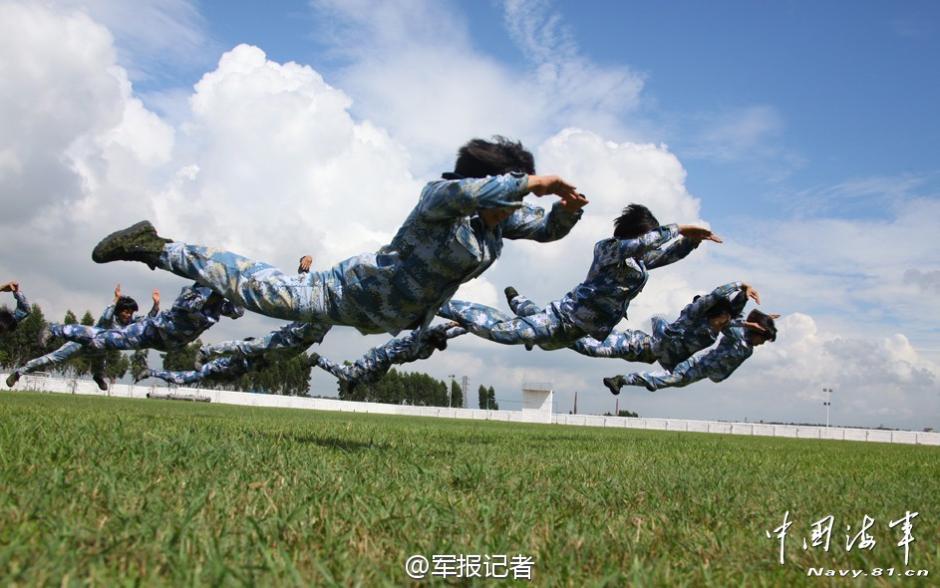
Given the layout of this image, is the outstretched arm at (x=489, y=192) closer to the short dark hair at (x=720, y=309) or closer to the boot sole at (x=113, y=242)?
the boot sole at (x=113, y=242)

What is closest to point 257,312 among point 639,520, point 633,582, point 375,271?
point 375,271

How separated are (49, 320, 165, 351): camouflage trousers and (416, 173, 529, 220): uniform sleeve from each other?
22.8 feet

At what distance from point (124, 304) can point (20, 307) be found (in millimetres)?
2318

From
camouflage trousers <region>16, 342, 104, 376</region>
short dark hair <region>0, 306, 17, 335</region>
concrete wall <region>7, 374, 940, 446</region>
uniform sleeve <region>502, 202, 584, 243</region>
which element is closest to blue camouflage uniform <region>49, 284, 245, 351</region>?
camouflage trousers <region>16, 342, 104, 376</region>

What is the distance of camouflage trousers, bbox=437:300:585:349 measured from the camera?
1041 cm

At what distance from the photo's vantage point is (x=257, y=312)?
6.23 m

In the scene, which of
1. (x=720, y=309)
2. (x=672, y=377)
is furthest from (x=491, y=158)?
(x=672, y=377)

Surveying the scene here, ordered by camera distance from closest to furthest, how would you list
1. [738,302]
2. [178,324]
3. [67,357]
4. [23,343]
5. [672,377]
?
[178,324] → [738,302] → [67,357] → [672,377] → [23,343]

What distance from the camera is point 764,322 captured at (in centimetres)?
1322

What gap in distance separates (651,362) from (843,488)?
294 inches

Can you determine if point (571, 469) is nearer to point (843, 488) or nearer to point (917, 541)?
point (843, 488)

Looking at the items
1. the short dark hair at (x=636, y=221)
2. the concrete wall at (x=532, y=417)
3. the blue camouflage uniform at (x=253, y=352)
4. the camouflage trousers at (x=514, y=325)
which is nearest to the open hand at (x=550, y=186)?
the short dark hair at (x=636, y=221)

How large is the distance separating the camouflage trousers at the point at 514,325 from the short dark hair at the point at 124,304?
20.4 feet

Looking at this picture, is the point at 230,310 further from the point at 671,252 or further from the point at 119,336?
the point at 671,252
